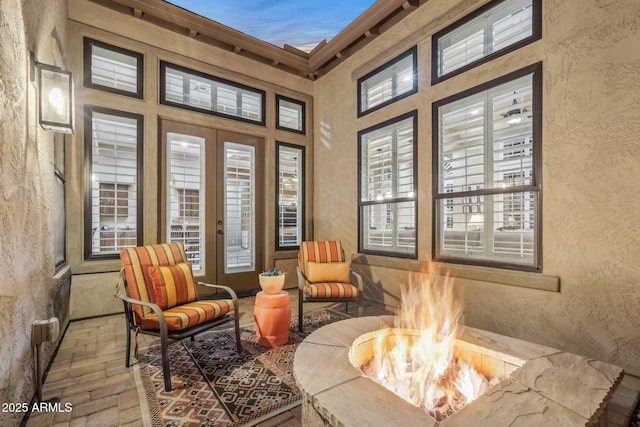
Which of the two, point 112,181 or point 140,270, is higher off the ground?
point 112,181

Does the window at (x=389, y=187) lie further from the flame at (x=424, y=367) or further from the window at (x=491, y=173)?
the flame at (x=424, y=367)

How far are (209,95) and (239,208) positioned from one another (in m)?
1.77

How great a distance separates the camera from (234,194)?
4.54m

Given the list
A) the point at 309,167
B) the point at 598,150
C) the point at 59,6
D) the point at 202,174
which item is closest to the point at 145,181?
the point at 202,174

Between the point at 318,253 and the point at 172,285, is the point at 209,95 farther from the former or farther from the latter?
the point at 172,285

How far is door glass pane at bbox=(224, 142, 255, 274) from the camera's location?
14.7 feet

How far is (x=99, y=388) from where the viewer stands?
2.00 metres

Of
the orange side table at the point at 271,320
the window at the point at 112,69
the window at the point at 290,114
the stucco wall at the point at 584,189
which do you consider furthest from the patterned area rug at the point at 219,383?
the window at the point at 290,114

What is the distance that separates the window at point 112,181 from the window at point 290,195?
203 centimetres

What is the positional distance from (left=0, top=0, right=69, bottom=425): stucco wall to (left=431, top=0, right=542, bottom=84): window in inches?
141

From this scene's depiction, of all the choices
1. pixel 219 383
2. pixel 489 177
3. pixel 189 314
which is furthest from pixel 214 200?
pixel 489 177

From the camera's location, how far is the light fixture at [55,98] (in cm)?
204

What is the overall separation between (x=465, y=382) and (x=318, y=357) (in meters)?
0.85

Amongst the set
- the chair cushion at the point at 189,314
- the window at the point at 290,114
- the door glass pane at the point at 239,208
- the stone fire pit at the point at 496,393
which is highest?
the window at the point at 290,114
